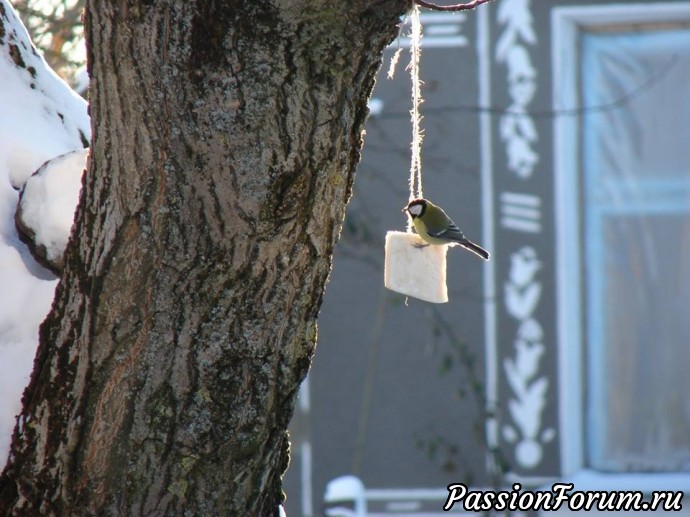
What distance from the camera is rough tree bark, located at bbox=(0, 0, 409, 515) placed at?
4.75ft

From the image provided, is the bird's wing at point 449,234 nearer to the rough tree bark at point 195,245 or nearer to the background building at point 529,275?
the rough tree bark at point 195,245

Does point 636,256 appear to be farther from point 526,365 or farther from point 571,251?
point 526,365

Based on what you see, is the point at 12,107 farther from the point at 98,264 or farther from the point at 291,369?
the point at 291,369

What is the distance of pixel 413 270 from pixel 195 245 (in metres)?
0.64

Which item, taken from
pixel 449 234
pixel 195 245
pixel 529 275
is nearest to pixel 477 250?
pixel 449 234

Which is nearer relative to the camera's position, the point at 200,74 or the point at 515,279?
→ the point at 200,74

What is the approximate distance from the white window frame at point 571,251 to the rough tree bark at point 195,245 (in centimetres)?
310

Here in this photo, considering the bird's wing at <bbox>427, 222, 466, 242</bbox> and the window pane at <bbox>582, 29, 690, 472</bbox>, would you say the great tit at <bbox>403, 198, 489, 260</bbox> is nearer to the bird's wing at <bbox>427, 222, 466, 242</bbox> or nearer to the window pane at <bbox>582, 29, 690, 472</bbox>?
the bird's wing at <bbox>427, 222, 466, 242</bbox>

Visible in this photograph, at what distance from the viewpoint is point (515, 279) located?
4566 mm

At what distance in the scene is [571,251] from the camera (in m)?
4.53

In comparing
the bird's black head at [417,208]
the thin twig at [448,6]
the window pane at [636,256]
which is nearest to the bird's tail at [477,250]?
the bird's black head at [417,208]

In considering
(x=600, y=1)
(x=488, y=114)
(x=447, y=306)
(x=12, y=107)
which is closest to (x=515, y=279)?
(x=447, y=306)

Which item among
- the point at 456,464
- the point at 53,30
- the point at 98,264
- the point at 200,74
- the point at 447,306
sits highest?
the point at 53,30

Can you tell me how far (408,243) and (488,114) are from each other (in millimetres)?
2643
